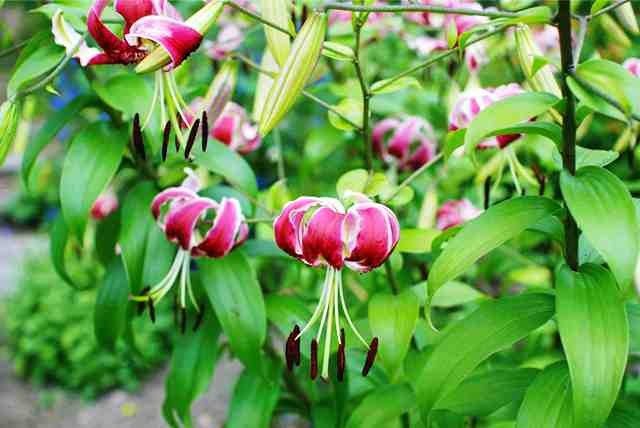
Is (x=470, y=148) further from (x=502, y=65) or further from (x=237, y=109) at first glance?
(x=502, y=65)

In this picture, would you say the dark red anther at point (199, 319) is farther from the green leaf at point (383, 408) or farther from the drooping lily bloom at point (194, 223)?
the green leaf at point (383, 408)

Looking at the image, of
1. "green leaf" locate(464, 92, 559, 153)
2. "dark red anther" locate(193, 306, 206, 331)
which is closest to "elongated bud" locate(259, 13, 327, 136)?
"green leaf" locate(464, 92, 559, 153)

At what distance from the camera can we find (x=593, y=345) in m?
0.63

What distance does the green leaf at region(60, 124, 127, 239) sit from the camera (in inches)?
36.0

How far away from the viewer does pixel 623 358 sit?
0.62 m

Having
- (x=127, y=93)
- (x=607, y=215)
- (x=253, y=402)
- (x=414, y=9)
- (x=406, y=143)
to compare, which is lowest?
(x=253, y=402)

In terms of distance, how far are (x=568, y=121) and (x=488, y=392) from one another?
28 centimetres

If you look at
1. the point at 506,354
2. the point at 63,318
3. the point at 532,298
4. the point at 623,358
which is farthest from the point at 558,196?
the point at 63,318

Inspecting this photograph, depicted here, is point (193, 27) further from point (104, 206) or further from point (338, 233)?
point (104, 206)

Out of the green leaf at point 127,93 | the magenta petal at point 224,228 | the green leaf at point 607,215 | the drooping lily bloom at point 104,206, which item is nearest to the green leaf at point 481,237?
the green leaf at point 607,215

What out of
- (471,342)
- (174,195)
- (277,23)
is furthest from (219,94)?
(471,342)

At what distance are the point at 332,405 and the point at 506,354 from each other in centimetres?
55

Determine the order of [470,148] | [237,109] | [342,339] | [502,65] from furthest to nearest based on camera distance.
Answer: [502,65] → [237,109] → [342,339] → [470,148]

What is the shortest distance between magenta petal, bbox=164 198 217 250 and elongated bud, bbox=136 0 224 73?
279 mm
